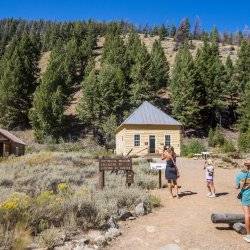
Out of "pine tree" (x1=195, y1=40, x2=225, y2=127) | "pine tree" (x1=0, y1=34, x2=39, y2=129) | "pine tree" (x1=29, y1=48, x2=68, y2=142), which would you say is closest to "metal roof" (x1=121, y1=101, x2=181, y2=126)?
"pine tree" (x1=29, y1=48, x2=68, y2=142)

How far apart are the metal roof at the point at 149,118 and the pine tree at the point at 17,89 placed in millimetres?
24543

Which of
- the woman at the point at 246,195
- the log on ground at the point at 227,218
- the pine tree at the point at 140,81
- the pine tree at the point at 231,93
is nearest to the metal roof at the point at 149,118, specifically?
the pine tree at the point at 140,81

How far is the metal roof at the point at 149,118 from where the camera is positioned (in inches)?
1712

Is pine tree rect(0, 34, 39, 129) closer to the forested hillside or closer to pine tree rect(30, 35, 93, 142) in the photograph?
the forested hillside

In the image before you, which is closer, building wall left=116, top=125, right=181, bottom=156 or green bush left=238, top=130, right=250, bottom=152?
building wall left=116, top=125, right=181, bottom=156

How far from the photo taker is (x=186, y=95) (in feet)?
200

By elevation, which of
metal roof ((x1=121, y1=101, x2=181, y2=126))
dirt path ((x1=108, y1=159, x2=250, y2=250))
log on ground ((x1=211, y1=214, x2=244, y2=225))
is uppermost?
metal roof ((x1=121, y1=101, x2=181, y2=126))

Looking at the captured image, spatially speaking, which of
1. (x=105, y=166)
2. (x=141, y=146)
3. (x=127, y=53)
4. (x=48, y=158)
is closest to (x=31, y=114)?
(x=141, y=146)

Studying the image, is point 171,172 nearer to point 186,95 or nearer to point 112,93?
point 186,95

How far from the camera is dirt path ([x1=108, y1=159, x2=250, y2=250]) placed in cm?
973

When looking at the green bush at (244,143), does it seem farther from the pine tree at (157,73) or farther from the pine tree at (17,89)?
the pine tree at (17,89)

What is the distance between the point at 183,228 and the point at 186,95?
1998 inches

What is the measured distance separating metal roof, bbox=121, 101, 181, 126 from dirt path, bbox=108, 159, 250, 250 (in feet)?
92.3

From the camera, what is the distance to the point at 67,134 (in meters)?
61.8
